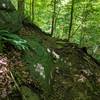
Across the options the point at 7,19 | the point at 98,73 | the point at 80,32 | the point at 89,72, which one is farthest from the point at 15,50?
the point at 80,32

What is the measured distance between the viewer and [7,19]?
22.9ft

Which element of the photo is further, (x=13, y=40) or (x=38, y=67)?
(x=38, y=67)

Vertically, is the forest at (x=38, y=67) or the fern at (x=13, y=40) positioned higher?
the fern at (x=13, y=40)

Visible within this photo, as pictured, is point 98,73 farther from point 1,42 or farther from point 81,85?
point 1,42

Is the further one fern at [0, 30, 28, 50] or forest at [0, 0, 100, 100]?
fern at [0, 30, 28, 50]

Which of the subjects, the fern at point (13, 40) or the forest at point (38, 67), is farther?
the fern at point (13, 40)

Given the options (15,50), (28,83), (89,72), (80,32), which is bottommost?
(80,32)

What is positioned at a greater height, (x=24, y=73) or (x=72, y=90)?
(x=24, y=73)

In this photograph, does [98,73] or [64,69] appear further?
[98,73]

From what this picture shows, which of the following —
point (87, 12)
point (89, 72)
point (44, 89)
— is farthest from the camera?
point (87, 12)

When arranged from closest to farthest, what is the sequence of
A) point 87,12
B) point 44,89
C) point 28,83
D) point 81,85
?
point 28,83
point 44,89
point 81,85
point 87,12

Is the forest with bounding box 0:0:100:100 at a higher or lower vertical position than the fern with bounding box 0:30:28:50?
lower

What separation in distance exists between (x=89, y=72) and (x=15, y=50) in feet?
9.21

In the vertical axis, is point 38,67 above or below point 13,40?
below
